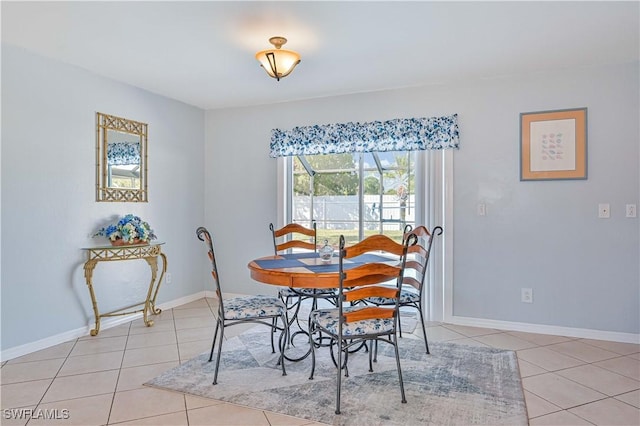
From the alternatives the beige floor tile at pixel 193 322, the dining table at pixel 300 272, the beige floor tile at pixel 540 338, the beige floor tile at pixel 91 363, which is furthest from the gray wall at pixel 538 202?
the beige floor tile at pixel 91 363

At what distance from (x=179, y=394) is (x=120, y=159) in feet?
7.80

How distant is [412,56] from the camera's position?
125 inches

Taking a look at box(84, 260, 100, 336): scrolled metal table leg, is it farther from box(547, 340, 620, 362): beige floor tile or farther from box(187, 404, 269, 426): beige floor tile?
box(547, 340, 620, 362): beige floor tile

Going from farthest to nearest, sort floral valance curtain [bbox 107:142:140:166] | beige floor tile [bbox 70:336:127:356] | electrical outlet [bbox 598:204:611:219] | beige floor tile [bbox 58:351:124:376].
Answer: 1. floral valance curtain [bbox 107:142:140:166]
2. electrical outlet [bbox 598:204:611:219]
3. beige floor tile [bbox 70:336:127:356]
4. beige floor tile [bbox 58:351:124:376]

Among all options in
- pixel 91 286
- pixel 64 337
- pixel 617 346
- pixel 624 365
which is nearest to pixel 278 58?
pixel 91 286

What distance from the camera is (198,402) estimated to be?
2324 millimetres

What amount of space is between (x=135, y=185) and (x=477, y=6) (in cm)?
332

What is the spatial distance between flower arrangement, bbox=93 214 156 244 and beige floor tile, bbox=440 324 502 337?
2923mm

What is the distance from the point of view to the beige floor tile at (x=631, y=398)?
7.57 ft

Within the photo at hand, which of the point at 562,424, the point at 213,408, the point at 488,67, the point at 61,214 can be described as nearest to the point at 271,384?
the point at 213,408

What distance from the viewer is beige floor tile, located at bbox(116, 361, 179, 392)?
8.34 feet

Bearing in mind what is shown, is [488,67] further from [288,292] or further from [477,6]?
[288,292]

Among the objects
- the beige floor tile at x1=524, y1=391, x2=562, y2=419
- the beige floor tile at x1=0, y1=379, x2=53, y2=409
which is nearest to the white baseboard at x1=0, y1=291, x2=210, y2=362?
the beige floor tile at x1=0, y1=379, x2=53, y2=409

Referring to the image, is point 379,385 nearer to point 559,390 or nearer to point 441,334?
point 559,390
